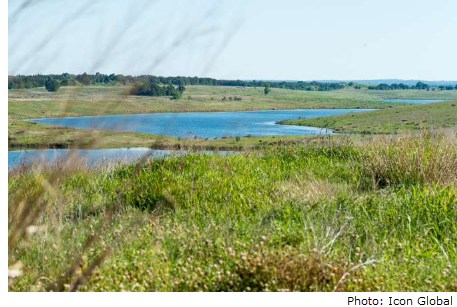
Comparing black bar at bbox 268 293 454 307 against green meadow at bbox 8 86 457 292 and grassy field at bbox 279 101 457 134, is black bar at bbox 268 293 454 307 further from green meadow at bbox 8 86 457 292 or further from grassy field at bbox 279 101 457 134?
grassy field at bbox 279 101 457 134

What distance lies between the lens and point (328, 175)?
6609 millimetres

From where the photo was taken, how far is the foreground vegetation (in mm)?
3375

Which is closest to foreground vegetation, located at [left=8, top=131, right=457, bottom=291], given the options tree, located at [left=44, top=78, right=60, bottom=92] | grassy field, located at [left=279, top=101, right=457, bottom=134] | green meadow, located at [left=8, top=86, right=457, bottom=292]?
green meadow, located at [left=8, top=86, right=457, bottom=292]

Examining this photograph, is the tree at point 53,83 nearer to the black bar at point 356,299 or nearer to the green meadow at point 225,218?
the green meadow at point 225,218

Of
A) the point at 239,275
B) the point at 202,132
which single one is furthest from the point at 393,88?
the point at 239,275

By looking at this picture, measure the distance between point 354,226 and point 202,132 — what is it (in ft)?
14.4

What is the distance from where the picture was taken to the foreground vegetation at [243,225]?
3375mm

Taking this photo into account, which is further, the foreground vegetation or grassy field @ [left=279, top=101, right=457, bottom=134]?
grassy field @ [left=279, top=101, right=457, bottom=134]

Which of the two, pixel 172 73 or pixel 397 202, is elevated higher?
pixel 172 73

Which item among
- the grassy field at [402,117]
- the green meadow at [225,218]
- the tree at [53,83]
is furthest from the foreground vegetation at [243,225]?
the grassy field at [402,117]

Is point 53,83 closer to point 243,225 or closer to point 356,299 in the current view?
point 243,225

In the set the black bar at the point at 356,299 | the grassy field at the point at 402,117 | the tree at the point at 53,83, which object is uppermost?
the tree at the point at 53,83

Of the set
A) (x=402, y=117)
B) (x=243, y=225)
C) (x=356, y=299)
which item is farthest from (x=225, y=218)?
(x=402, y=117)

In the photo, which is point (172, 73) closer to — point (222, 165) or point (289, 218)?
point (289, 218)
